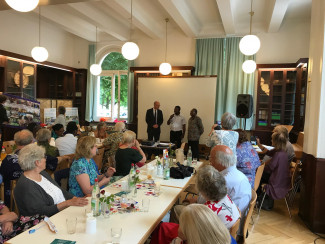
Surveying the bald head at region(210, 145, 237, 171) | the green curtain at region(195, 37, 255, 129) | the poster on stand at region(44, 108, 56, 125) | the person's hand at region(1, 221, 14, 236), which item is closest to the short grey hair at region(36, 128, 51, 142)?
the person's hand at region(1, 221, 14, 236)

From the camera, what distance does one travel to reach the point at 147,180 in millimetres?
2965

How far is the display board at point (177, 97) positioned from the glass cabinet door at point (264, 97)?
4.60 ft

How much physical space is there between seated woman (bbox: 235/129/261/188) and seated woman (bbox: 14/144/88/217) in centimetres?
232

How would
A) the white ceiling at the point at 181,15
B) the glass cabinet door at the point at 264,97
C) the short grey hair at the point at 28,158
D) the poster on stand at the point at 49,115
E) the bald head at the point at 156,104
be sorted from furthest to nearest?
1. the poster on stand at the point at 49,115
2. the bald head at the point at 156,104
3. the glass cabinet door at the point at 264,97
4. the white ceiling at the point at 181,15
5. the short grey hair at the point at 28,158

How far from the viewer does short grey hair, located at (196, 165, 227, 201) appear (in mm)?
1922

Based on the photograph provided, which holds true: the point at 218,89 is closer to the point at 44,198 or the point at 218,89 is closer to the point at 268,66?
the point at 268,66

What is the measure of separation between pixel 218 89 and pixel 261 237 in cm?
561

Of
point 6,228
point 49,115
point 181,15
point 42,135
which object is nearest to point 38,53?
point 49,115

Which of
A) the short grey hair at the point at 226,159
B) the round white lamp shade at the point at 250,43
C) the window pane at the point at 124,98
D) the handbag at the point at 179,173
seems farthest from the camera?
the window pane at the point at 124,98

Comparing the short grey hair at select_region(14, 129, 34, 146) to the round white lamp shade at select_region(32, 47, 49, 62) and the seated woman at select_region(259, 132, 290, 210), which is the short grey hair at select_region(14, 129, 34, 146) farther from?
the round white lamp shade at select_region(32, 47, 49, 62)

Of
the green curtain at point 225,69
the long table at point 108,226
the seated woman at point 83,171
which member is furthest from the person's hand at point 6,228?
the green curtain at point 225,69

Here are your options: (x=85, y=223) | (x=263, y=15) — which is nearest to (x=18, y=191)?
(x=85, y=223)

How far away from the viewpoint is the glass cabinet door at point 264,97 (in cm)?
779

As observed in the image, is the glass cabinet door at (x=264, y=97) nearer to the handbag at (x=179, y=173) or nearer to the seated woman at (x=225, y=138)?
the seated woman at (x=225, y=138)
